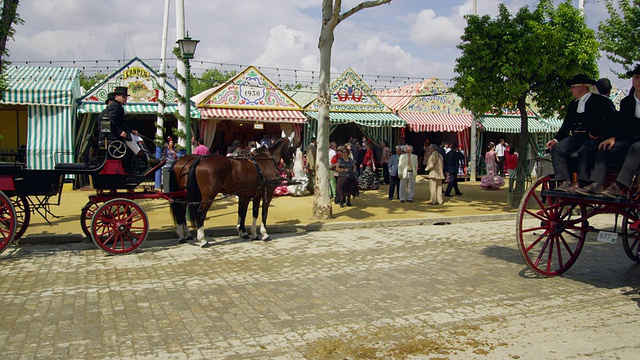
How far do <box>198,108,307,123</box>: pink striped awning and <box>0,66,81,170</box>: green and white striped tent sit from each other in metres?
4.49

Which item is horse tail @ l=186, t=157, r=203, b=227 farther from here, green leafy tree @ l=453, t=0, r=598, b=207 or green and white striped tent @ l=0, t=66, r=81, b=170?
green and white striped tent @ l=0, t=66, r=81, b=170

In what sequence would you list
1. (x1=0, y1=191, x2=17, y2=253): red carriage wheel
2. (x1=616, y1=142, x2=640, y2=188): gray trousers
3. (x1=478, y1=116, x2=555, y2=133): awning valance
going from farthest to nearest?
(x1=478, y1=116, x2=555, y2=133): awning valance
(x1=0, y1=191, x2=17, y2=253): red carriage wheel
(x1=616, y1=142, x2=640, y2=188): gray trousers

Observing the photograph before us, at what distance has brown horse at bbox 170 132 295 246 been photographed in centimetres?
938

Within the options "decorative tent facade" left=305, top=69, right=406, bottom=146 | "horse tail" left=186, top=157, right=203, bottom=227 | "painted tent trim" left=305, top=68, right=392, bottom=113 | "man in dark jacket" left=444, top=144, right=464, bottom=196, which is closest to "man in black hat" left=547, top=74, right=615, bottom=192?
"horse tail" left=186, top=157, right=203, bottom=227

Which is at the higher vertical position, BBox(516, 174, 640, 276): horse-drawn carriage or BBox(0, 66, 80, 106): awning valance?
BBox(0, 66, 80, 106): awning valance

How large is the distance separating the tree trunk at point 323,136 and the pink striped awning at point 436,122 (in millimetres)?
11746

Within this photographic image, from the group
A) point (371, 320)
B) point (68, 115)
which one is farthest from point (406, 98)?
point (371, 320)

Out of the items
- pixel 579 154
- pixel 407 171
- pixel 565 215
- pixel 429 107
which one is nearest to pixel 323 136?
pixel 407 171

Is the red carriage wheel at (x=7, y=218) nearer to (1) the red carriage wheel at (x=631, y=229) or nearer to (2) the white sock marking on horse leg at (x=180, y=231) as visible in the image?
(2) the white sock marking on horse leg at (x=180, y=231)

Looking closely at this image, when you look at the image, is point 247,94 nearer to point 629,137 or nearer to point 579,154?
point 579,154

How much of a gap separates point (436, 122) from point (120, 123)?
18.1 metres

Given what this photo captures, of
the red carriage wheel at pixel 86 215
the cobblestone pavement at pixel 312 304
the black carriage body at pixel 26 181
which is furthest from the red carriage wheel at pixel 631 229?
the black carriage body at pixel 26 181

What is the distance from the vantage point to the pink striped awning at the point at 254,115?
1962 centimetres

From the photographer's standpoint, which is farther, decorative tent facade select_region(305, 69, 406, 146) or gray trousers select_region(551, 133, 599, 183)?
decorative tent facade select_region(305, 69, 406, 146)
